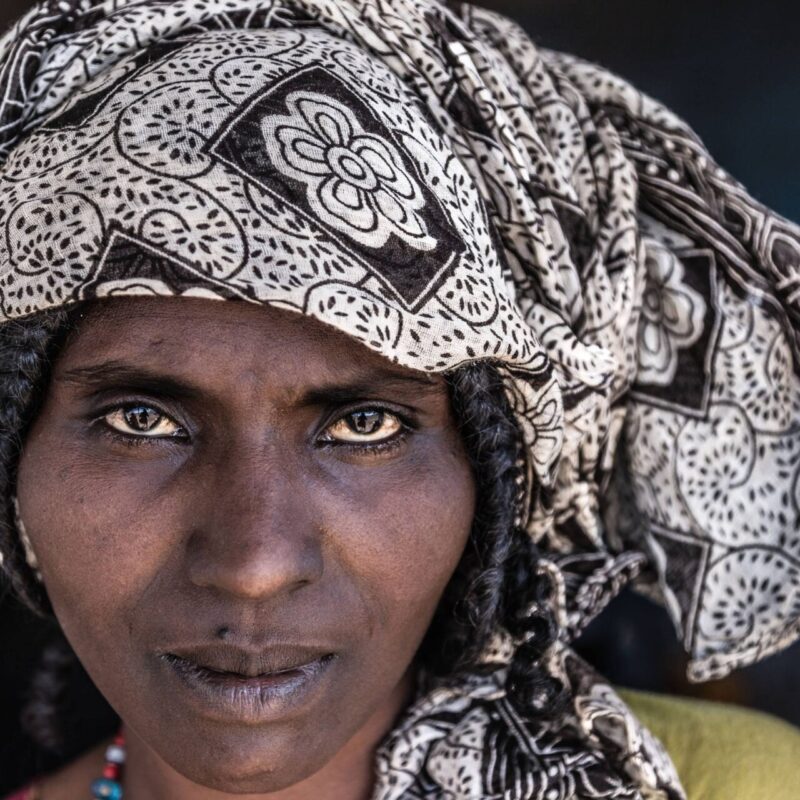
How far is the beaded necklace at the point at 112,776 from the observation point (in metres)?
1.80

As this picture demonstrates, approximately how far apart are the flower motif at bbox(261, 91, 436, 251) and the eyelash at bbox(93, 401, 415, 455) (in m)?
0.24

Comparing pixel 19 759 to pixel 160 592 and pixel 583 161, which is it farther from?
pixel 583 161

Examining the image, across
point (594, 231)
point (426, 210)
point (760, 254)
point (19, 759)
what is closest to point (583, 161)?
point (594, 231)

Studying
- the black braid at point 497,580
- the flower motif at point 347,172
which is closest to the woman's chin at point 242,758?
the black braid at point 497,580

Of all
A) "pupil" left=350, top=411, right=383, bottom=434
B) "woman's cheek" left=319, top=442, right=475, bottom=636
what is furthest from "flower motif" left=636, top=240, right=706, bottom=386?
"pupil" left=350, top=411, right=383, bottom=434

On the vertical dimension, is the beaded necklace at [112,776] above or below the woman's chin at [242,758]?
below

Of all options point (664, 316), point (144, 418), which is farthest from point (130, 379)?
point (664, 316)

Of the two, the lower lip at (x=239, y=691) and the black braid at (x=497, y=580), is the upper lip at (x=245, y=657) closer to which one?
the lower lip at (x=239, y=691)

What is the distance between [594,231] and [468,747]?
82 cm

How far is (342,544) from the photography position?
1329 millimetres

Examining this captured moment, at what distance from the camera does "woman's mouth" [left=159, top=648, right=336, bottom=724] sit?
51.7 inches

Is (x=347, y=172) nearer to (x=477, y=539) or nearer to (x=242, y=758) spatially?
(x=477, y=539)

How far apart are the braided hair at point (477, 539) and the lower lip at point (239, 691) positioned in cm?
34

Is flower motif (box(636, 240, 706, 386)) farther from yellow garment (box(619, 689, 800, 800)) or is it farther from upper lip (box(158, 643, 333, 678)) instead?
upper lip (box(158, 643, 333, 678))
